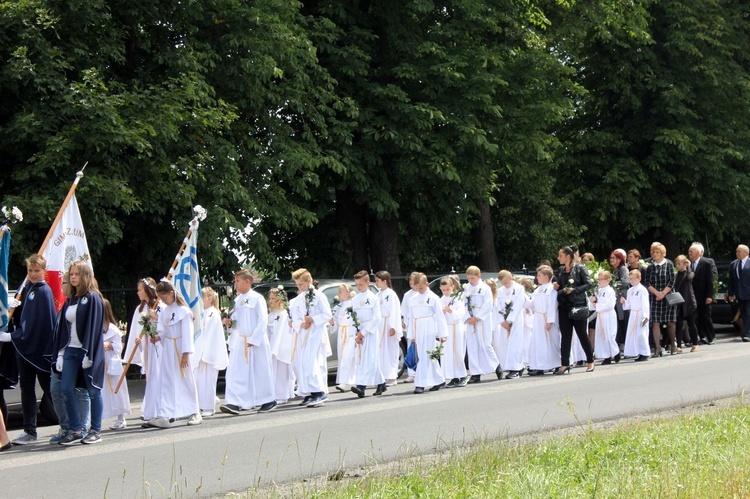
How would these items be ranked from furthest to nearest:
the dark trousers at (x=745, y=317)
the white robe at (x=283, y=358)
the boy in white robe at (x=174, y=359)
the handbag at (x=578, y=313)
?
the dark trousers at (x=745, y=317), the handbag at (x=578, y=313), the white robe at (x=283, y=358), the boy in white robe at (x=174, y=359)

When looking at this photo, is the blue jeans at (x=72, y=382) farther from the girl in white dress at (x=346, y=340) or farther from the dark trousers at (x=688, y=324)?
the dark trousers at (x=688, y=324)

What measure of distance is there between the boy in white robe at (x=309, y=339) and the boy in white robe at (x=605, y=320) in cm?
632

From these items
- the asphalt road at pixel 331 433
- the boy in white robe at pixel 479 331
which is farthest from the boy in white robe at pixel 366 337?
the boy in white robe at pixel 479 331

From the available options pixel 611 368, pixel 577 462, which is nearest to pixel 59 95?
pixel 611 368

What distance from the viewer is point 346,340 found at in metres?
16.3

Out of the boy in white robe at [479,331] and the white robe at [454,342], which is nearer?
the white robe at [454,342]

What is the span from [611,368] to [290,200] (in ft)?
28.4

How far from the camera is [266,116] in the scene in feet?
70.4

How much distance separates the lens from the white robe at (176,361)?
12.7m

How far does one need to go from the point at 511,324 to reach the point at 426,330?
1987 mm

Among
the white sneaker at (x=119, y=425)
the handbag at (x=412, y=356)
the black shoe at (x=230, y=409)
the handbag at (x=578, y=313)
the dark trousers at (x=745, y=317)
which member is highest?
the handbag at (x=578, y=313)

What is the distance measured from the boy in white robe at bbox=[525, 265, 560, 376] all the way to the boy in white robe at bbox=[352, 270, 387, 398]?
9.50 ft

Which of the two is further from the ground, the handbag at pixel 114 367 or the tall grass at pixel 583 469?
the handbag at pixel 114 367

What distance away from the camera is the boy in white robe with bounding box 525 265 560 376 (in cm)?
1711
